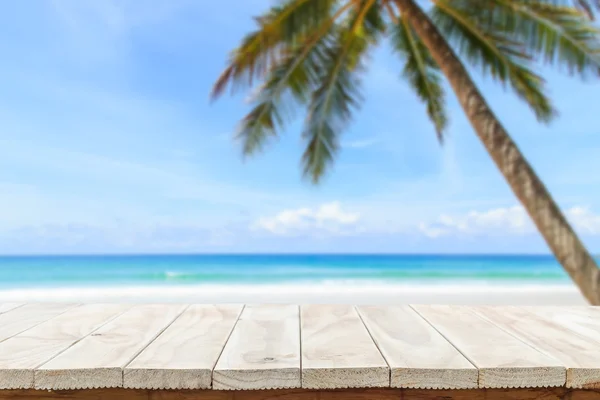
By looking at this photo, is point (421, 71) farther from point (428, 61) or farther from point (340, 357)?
point (340, 357)

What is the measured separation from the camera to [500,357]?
1.32 m

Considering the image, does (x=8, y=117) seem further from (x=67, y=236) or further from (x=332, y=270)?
(x=332, y=270)

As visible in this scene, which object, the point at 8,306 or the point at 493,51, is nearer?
the point at 8,306

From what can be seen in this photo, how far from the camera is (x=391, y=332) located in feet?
5.21

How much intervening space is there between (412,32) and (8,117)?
44403 mm

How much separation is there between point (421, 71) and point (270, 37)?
2.93 meters

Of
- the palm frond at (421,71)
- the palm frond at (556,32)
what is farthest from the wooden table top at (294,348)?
the palm frond at (421,71)

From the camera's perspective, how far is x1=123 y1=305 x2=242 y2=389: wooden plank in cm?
121

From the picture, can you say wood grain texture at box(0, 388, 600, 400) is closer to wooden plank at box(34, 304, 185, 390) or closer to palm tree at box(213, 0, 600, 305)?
wooden plank at box(34, 304, 185, 390)

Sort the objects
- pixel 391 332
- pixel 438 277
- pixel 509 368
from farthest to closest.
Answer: pixel 438 277 < pixel 391 332 < pixel 509 368

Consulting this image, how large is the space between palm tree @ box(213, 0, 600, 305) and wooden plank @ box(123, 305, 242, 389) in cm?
357

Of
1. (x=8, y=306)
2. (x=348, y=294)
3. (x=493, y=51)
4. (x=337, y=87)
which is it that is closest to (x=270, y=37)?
(x=337, y=87)

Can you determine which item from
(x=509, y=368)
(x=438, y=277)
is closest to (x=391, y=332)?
(x=509, y=368)

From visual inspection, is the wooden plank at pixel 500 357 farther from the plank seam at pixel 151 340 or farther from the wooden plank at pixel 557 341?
the plank seam at pixel 151 340
